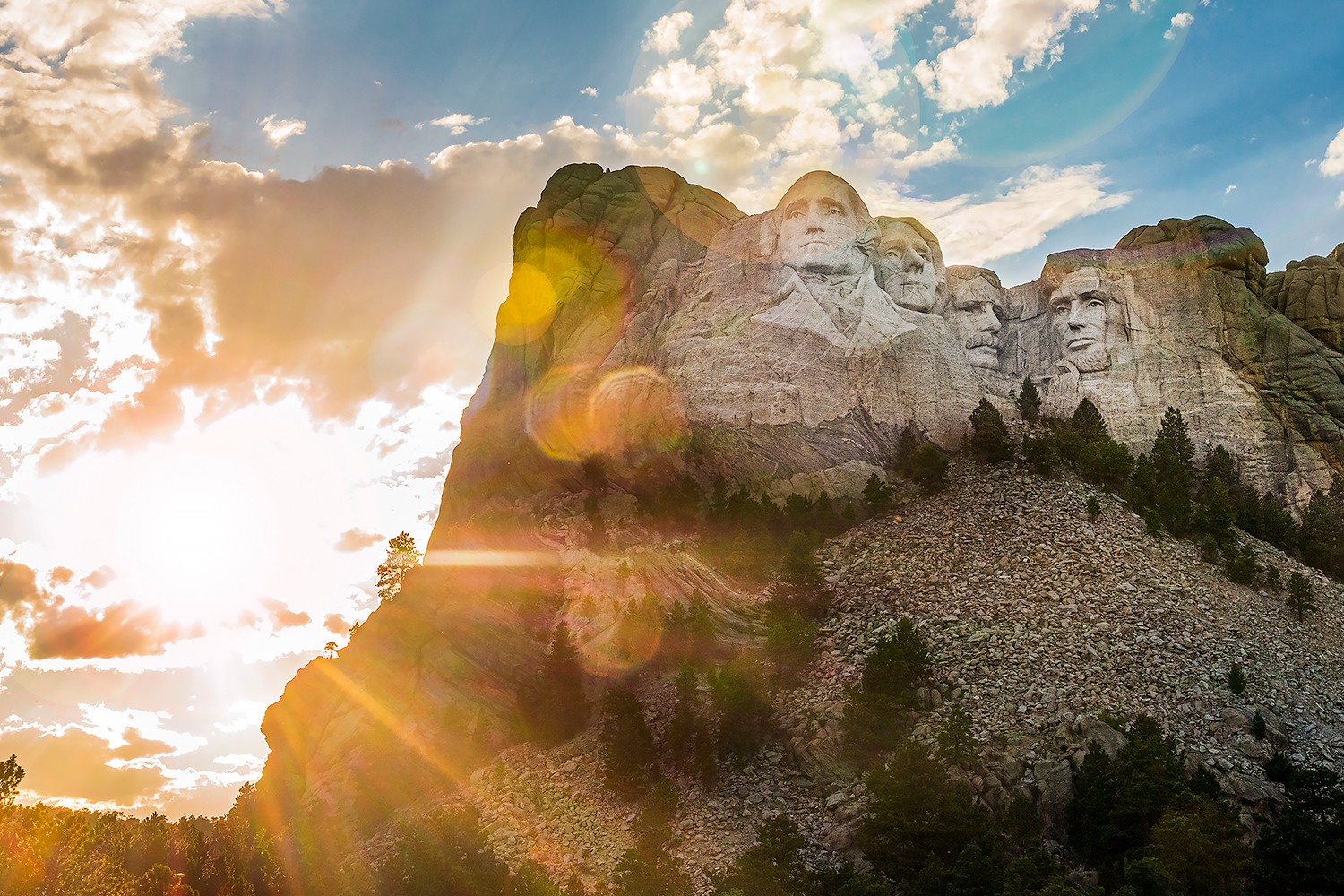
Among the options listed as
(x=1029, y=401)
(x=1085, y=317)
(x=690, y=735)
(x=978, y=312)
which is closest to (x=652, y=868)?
(x=690, y=735)

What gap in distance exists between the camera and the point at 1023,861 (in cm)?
4053

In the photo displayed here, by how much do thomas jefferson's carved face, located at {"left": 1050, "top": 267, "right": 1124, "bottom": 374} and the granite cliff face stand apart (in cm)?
21

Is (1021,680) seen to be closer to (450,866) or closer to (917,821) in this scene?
(917,821)

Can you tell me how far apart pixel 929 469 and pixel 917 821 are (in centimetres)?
3039

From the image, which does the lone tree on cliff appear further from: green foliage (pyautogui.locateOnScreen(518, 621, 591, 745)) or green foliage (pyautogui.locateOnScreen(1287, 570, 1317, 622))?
green foliage (pyautogui.locateOnScreen(1287, 570, 1317, 622))

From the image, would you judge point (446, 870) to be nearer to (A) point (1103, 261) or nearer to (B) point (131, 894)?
(B) point (131, 894)

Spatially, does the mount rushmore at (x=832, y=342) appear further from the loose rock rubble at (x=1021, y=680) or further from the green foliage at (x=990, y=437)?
the loose rock rubble at (x=1021, y=680)

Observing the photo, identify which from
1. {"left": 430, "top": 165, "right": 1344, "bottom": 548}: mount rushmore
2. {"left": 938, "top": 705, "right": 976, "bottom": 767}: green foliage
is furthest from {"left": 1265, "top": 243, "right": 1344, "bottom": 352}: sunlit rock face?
{"left": 938, "top": 705, "right": 976, "bottom": 767}: green foliage

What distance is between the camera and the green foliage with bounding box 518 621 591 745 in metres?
60.8

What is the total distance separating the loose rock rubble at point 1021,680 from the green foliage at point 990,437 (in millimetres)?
5556

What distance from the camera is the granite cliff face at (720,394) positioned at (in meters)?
64.1

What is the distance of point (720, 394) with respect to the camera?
240 ft

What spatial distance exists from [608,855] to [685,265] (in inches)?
1902

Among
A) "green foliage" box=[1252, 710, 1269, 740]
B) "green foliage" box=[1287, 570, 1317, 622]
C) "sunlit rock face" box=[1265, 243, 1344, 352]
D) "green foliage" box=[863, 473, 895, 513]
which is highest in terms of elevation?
"sunlit rock face" box=[1265, 243, 1344, 352]
